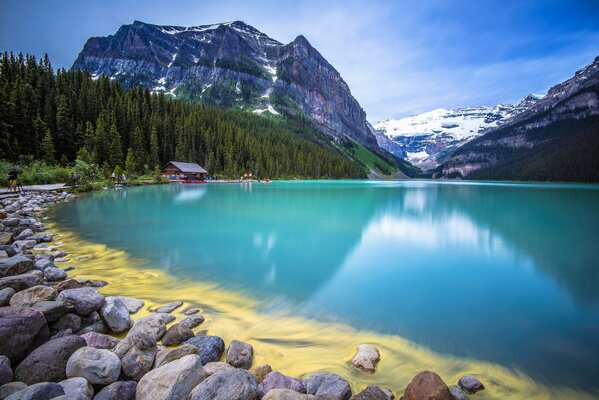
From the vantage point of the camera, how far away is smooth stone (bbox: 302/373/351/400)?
14.4ft

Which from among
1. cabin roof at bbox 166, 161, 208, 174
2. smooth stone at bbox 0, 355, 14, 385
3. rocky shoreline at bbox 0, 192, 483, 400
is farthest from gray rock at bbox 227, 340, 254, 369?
cabin roof at bbox 166, 161, 208, 174

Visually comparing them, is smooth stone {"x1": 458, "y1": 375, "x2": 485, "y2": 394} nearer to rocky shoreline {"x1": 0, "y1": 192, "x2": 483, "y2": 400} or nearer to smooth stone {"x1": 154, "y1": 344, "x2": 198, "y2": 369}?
rocky shoreline {"x1": 0, "y1": 192, "x2": 483, "y2": 400}

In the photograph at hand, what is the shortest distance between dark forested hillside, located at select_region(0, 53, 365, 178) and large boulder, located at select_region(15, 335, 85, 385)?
52.2m

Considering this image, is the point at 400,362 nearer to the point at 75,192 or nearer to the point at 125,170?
the point at 75,192

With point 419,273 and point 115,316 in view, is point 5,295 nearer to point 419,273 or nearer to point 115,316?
point 115,316

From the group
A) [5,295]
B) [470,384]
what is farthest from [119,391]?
[470,384]

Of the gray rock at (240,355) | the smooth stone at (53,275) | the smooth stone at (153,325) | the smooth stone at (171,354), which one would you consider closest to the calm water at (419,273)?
the gray rock at (240,355)

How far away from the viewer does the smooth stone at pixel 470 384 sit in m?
4.86

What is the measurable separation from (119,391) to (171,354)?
35.4 inches

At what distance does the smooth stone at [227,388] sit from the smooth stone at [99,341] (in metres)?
2.30

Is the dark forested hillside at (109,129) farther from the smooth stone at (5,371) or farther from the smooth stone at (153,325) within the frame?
the smooth stone at (5,371)

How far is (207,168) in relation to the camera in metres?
98.6

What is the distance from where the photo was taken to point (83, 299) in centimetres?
603

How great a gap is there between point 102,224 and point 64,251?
7120 mm
